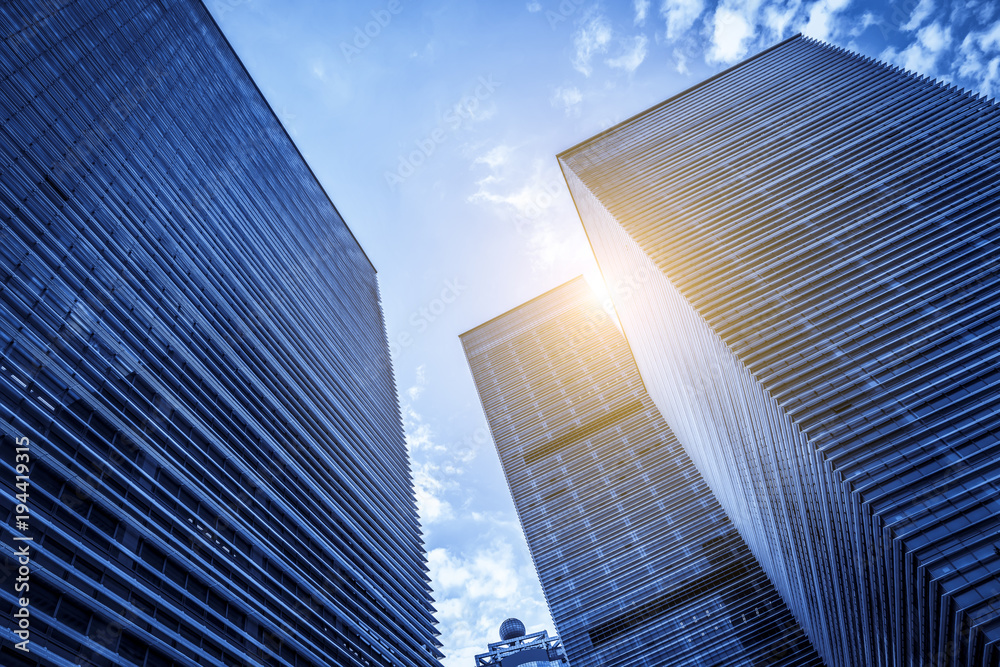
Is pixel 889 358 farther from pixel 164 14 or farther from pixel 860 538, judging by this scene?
pixel 164 14

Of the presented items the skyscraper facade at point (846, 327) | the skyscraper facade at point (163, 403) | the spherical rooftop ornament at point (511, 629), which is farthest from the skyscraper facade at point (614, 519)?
the spherical rooftop ornament at point (511, 629)

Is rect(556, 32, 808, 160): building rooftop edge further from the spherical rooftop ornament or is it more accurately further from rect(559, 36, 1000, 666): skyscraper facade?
the spherical rooftop ornament

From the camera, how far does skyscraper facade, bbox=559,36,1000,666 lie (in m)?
30.9

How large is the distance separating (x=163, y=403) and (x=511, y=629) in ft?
411

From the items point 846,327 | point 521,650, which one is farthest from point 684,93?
point 521,650

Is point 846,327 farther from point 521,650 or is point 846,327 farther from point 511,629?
point 511,629

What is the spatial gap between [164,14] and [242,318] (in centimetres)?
4304

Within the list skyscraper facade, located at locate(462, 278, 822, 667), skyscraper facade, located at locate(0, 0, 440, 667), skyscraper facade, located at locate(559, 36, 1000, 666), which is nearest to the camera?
skyscraper facade, located at locate(0, 0, 440, 667)

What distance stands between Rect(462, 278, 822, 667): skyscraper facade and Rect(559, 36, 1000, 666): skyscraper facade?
22.3m

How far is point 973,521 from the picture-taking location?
29422mm

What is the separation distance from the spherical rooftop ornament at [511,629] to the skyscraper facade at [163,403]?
80571 mm

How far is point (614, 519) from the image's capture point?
340 ft

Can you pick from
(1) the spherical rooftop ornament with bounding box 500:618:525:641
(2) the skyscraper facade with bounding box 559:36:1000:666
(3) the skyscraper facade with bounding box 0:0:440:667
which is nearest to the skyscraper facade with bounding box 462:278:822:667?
(2) the skyscraper facade with bounding box 559:36:1000:666

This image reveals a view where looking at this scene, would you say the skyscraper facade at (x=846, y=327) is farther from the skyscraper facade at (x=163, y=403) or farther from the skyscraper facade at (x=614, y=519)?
the skyscraper facade at (x=163, y=403)
